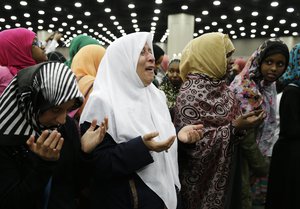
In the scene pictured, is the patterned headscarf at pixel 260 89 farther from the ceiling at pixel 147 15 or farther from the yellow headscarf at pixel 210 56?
the ceiling at pixel 147 15

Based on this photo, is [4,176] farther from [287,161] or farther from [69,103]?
[287,161]

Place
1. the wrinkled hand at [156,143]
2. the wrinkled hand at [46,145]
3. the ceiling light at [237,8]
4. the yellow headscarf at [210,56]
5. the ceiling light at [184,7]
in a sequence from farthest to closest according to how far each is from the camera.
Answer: the ceiling light at [184,7] → the ceiling light at [237,8] → the yellow headscarf at [210,56] → the wrinkled hand at [156,143] → the wrinkled hand at [46,145]

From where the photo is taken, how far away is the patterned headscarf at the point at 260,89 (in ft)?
7.07

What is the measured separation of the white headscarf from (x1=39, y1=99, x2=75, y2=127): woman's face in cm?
24

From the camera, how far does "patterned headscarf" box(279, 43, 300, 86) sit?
2248 millimetres

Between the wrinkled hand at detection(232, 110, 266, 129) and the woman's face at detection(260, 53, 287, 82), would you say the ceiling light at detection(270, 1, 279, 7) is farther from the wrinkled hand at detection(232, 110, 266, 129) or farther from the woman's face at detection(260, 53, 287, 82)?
the wrinkled hand at detection(232, 110, 266, 129)

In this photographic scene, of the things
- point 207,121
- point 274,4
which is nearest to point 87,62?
point 207,121

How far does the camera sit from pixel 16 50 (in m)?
2.16

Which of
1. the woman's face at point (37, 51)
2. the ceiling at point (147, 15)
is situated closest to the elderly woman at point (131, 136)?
the woman's face at point (37, 51)

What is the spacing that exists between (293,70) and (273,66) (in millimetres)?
220

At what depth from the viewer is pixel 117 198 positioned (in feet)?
4.41

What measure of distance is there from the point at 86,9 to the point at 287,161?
31.5 feet

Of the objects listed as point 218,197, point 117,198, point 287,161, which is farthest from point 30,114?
point 287,161

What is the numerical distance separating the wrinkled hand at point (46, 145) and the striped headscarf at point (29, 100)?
10cm
